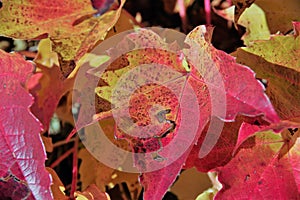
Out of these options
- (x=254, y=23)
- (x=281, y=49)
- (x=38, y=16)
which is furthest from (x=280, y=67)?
(x=38, y=16)

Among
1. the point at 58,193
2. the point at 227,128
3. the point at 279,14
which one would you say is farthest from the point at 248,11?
the point at 58,193

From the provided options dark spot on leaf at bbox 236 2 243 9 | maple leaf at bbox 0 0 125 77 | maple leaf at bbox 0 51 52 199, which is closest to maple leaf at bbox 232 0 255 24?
dark spot on leaf at bbox 236 2 243 9

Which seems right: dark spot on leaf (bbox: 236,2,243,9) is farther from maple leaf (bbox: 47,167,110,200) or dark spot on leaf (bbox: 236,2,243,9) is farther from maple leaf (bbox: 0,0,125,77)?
maple leaf (bbox: 47,167,110,200)

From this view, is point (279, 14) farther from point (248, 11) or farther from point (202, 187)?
point (202, 187)

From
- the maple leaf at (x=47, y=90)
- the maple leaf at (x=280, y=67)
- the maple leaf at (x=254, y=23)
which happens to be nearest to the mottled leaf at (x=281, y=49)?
the maple leaf at (x=280, y=67)

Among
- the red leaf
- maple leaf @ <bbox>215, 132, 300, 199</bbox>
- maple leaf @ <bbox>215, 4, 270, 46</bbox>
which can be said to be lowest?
maple leaf @ <bbox>215, 132, 300, 199</bbox>

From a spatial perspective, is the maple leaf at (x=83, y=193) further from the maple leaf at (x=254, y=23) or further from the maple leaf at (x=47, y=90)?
the maple leaf at (x=254, y=23)
